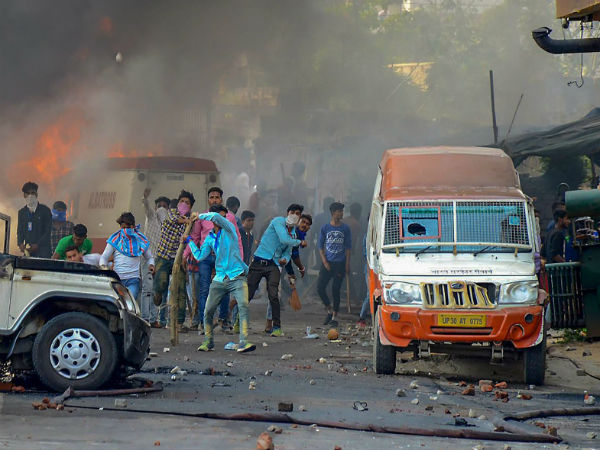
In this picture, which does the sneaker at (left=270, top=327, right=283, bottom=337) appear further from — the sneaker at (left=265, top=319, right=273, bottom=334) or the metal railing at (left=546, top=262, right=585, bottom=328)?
the metal railing at (left=546, top=262, right=585, bottom=328)

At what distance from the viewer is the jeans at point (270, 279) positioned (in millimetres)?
12953

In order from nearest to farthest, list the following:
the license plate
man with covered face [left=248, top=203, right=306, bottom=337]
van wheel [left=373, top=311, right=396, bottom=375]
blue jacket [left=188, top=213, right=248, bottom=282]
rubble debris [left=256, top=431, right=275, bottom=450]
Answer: rubble debris [left=256, top=431, right=275, bottom=450]
the license plate
van wheel [left=373, top=311, right=396, bottom=375]
blue jacket [left=188, top=213, right=248, bottom=282]
man with covered face [left=248, top=203, right=306, bottom=337]

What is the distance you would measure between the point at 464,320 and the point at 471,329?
0.37 ft

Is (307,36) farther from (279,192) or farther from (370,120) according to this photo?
(279,192)

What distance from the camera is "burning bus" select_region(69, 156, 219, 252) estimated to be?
1886cm

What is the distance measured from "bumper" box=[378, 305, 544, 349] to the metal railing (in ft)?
7.55

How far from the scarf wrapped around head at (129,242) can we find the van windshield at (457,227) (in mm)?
3780

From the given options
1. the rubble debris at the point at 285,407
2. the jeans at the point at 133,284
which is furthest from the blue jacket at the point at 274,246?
the rubble debris at the point at 285,407

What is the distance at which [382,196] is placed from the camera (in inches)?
410

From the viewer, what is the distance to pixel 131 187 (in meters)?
19.1

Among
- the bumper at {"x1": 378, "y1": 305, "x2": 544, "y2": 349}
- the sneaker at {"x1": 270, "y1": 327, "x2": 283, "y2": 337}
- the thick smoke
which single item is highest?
the thick smoke

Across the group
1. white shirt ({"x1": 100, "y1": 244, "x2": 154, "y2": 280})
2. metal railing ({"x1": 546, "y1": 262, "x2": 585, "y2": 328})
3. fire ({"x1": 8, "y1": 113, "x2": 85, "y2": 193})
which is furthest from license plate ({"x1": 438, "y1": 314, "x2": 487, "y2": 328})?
fire ({"x1": 8, "y1": 113, "x2": 85, "y2": 193})

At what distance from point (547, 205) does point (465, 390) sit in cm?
989

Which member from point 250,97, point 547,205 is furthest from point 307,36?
point 547,205
